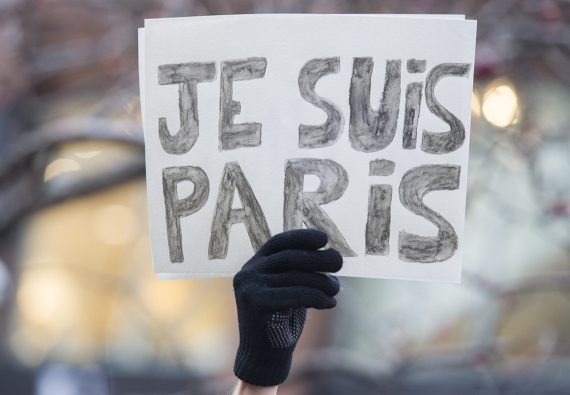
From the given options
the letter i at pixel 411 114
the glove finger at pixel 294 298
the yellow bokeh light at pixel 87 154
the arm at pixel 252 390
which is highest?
the letter i at pixel 411 114

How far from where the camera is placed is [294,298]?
1572mm

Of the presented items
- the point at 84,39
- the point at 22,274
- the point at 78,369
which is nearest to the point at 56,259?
the point at 22,274

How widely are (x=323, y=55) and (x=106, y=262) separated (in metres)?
3.27

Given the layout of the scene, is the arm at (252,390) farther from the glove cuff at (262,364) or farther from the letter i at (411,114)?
the letter i at (411,114)

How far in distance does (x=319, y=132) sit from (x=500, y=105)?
2.73 meters

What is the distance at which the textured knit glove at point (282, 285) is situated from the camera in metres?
1.58

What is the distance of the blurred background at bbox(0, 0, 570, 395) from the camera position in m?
4.21

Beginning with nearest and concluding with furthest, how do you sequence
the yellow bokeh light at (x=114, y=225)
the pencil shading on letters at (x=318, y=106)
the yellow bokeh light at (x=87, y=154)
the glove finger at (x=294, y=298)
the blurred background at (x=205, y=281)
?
the glove finger at (x=294, y=298) → the pencil shading on letters at (x=318, y=106) → the blurred background at (x=205, y=281) → the yellow bokeh light at (x=87, y=154) → the yellow bokeh light at (x=114, y=225)

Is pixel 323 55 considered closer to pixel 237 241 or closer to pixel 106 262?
pixel 237 241

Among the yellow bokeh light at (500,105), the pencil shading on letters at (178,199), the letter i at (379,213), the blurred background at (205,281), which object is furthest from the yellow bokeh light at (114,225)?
the letter i at (379,213)

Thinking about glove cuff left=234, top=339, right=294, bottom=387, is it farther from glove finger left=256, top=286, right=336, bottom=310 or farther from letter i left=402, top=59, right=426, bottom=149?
letter i left=402, top=59, right=426, bottom=149

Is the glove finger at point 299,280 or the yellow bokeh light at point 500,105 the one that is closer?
the glove finger at point 299,280

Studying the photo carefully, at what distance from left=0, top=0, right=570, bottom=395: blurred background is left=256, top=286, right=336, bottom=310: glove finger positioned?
2.55 m

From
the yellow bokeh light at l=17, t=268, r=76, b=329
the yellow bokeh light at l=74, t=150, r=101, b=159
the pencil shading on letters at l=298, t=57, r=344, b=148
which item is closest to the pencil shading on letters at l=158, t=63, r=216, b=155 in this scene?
the pencil shading on letters at l=298, t=57, r=344, b=148
